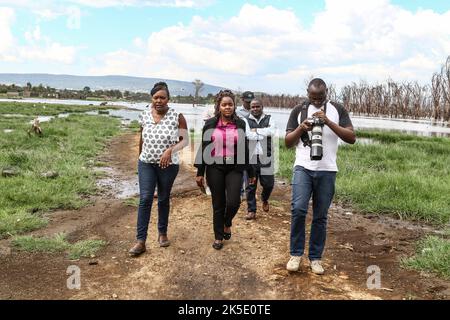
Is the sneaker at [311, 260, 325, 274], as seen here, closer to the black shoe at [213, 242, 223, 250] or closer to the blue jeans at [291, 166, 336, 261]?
the blue jeans at [291, 166, 336, 261]

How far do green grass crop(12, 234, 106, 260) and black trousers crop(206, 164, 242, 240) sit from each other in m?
1.45

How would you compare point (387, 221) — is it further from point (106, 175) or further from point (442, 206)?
point (106, 175)

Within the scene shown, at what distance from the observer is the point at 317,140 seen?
12.6 ft

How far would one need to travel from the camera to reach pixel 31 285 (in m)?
3.99

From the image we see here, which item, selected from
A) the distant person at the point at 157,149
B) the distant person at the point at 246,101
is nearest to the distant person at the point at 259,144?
the distant person at the point at 246,101

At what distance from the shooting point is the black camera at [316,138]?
3.83 meters

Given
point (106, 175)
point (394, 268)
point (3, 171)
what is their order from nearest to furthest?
1. point (394, 268)
2. point (3, 171)
3. point (106, 175)

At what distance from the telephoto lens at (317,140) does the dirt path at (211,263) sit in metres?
1.17

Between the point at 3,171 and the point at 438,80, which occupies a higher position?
the point at 438,80

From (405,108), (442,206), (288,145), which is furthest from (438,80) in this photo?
(288,145)

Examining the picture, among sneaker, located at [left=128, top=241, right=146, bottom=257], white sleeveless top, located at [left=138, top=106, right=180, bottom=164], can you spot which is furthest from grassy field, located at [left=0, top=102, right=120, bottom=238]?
white sleeveless top, located at [left=138, top=106, right=180, bottom=164]

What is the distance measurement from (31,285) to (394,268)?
142 inches

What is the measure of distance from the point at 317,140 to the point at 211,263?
168 cm

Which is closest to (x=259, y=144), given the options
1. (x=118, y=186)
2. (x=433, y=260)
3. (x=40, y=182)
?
(x=433, y=260)
